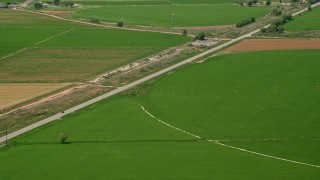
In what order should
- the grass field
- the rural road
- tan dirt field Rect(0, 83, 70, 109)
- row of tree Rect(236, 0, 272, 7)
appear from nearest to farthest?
the grass field → the rural road → tan dirt field Rect(0, 83, 70, 109) → row of tree Rect(236, 0, 272, 7)

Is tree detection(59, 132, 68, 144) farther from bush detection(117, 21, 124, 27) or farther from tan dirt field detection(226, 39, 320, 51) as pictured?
bush detection(117, 21, 124, 27)

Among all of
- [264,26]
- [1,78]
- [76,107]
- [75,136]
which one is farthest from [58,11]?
[75,136]

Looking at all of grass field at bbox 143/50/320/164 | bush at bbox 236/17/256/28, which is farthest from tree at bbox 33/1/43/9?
grass field at bbox 143/50/320/164

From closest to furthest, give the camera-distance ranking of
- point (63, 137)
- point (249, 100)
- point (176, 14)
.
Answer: point (63, 137) → point (249, 100) → point (176, 14)

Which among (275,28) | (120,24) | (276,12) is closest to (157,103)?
(275,28)

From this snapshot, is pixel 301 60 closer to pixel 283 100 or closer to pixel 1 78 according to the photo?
pixel 283 100

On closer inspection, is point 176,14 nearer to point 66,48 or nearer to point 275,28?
point 275,28

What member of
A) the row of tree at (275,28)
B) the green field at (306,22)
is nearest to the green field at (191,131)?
the row of tree at (275,28)
